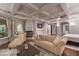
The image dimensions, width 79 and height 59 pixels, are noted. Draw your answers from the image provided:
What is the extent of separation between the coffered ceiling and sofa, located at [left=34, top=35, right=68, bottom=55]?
0.40m

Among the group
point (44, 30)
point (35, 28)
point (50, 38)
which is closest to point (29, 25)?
point (35, 28)

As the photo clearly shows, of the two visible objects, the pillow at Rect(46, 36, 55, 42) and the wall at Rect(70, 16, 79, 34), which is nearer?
the wall at Rect(70, 16, 79, 34)

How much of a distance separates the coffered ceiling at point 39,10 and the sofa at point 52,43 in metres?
0.40

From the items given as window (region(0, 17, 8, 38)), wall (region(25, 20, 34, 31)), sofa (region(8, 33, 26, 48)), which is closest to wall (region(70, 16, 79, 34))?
wall (region(25, 20, 34, 31))

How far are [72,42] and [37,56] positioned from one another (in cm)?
77

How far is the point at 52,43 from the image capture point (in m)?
2.27

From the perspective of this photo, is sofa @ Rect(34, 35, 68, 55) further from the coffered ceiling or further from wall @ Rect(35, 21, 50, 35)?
the coffered ceiling

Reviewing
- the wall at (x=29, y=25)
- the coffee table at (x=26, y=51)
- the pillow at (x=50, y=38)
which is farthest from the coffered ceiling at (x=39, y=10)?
the coffee table at (x=26, y=51)

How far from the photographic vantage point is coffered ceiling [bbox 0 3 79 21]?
2203 mm

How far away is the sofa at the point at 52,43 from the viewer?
2.21 m

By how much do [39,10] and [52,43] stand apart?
0.73 metres

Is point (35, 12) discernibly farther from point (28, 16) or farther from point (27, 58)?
point (27, 58)

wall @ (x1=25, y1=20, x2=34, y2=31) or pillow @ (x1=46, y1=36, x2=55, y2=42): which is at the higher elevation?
wall @ (x1=25, y1=20, x2=34, y2=31)

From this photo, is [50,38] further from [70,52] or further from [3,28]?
[3,28]
